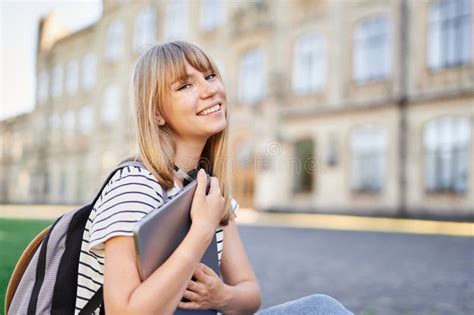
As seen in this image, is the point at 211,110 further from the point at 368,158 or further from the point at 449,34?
the point at 368,158

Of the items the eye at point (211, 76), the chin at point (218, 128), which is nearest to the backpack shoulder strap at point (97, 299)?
the chin at point (218, 128)

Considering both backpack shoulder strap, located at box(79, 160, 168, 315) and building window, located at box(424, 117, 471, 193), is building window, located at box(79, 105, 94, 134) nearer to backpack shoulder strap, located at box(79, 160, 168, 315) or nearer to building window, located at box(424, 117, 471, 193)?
building window, located at box(424, 117, 471, 193)

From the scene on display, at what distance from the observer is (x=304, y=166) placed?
805 inches

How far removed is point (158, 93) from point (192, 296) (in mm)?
573

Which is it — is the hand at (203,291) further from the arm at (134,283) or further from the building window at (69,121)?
the building window at (69,121)

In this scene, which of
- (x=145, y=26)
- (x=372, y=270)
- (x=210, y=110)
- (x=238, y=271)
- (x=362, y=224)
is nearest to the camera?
(x=210, y=110)

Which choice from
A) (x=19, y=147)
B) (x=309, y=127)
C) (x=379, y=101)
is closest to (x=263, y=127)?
(x=309, y=127)

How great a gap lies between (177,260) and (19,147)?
4168 centimetres

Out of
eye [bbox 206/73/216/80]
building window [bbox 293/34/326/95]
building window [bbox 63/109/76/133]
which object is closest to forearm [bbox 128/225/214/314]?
eye [bbox 206/73/216/80]

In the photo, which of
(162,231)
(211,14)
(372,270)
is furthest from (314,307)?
(211,14)

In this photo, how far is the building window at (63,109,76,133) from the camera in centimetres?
3428

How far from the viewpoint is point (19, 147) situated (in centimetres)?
3988

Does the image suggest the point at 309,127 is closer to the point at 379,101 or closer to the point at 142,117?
the point at 379,101

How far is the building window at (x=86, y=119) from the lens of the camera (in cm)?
3215
